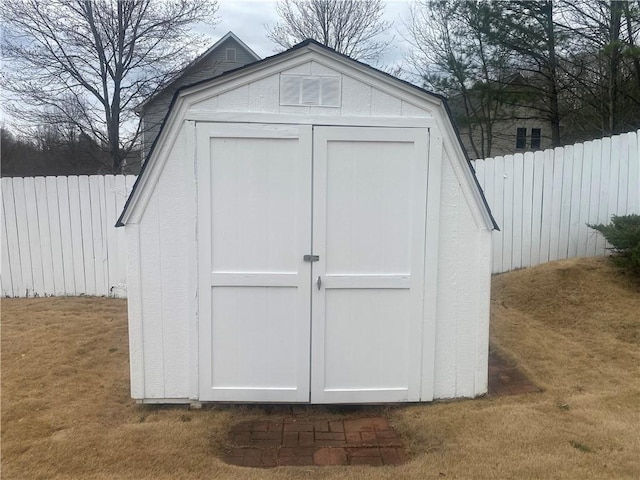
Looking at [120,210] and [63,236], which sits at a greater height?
[120,210]

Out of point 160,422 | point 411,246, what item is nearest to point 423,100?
point 411,246

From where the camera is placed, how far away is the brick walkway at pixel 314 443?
300 cm

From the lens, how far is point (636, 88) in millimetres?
13828

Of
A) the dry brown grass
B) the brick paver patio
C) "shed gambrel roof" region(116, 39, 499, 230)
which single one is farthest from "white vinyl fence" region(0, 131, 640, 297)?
the brick paver patio

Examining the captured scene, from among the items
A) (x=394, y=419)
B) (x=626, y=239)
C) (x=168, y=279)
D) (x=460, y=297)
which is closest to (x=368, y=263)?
(x=460, y=297)

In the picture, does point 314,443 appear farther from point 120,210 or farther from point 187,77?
point 187,77

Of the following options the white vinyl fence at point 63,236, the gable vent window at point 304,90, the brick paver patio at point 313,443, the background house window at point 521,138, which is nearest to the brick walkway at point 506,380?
the brick paver patio at point 313,443

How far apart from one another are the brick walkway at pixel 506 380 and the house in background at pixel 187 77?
1032 cm

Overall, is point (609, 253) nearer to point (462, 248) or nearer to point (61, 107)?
point (462, 248)

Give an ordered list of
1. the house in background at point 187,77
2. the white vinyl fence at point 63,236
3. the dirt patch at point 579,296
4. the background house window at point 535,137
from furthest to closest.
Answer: the background house window at point 535,137 < the house in background at point 187,77 < the white vinyl fence at point 63,236 < the dirt patch at point 579,296

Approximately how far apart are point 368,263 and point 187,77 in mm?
12905

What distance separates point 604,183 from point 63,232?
27.8ft

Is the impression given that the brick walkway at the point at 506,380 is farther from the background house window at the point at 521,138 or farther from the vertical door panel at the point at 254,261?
the background house window at the point at 521,138

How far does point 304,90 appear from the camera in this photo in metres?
3.45
